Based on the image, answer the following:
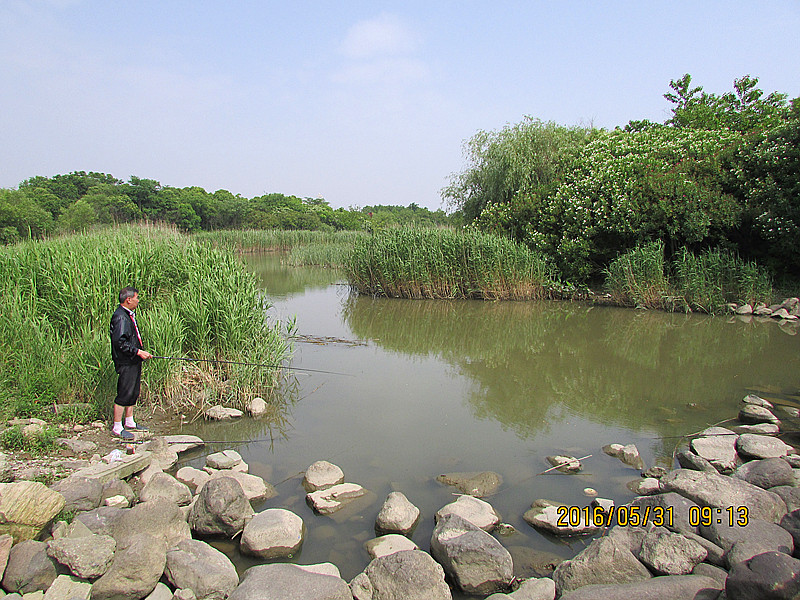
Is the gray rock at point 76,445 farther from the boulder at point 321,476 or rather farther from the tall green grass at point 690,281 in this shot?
the tall green grass at point 690,281

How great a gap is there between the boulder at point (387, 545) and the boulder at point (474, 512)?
427mm

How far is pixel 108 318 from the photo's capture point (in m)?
7.66

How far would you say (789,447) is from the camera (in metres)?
5.53

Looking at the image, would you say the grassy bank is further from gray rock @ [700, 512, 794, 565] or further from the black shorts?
gray rock @ [700, 512, 794, 565]

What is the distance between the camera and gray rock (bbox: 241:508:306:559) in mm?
4023

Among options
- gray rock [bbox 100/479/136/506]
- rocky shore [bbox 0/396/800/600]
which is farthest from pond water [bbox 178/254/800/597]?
gray rock [bbox 100/479/136/506]

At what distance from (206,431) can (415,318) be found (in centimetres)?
816

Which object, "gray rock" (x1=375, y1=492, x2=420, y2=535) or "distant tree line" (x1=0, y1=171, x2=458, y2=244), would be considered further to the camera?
"distant tree line" (x1=0, y1=171, x2=458, y2=244)

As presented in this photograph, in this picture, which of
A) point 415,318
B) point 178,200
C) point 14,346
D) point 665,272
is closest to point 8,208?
point 415,318

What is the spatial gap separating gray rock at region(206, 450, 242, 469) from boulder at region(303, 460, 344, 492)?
0.79 m

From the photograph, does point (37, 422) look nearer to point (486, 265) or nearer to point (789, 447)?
point (789, 447)

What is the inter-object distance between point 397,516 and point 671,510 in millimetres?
2049

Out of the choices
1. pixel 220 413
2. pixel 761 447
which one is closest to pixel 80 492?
pixel 220 413

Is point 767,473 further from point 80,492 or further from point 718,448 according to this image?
point 80,492
